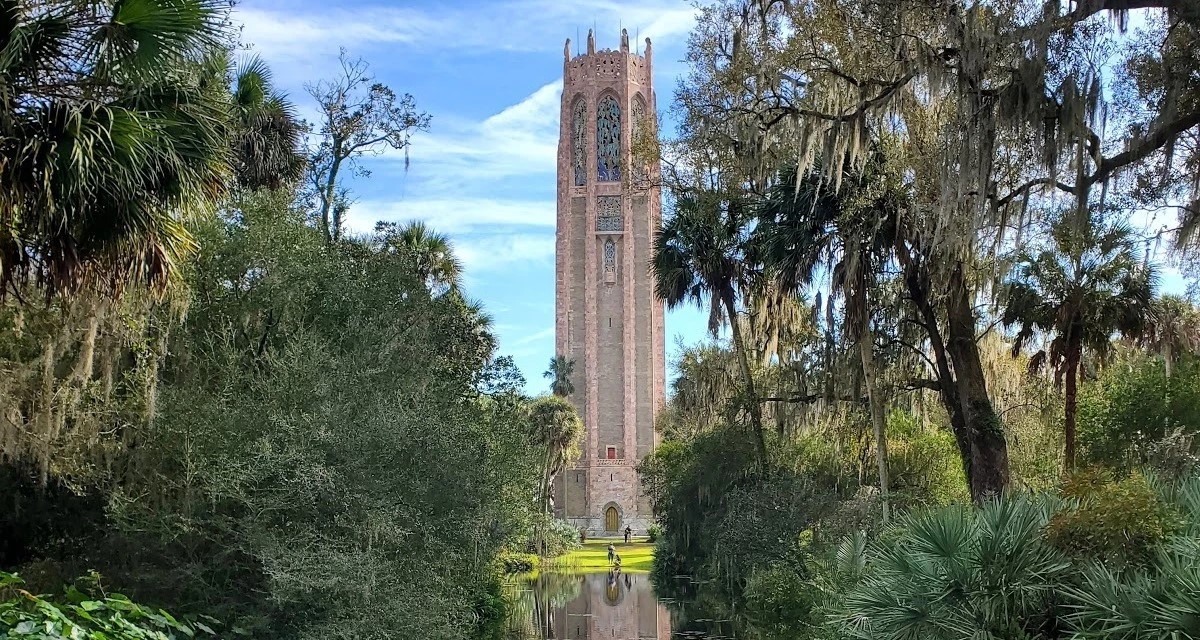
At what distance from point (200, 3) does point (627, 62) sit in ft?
196

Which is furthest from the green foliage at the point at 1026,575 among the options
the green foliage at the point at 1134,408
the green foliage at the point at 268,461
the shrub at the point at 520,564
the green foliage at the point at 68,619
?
the shrub at the point at 520,564

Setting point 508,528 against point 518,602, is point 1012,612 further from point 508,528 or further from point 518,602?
point 518,602

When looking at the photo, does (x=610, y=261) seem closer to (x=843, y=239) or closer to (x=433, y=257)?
(x=433, y=257)

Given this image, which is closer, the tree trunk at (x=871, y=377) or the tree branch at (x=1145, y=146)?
the tree branch at (x=1145, y=146)

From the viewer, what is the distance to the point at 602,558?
5034 cm

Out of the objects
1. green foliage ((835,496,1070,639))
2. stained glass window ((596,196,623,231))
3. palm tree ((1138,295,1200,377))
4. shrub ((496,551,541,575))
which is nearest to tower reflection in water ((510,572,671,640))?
shrub ((496,551,541,575))

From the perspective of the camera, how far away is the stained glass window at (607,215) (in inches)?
2495

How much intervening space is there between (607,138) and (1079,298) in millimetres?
50517

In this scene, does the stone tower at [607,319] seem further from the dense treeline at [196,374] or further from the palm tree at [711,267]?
the dense treeline at [196,374]

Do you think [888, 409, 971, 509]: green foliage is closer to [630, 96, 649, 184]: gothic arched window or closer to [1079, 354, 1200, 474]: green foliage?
[1079, 354, 1200, 474]: green foliage

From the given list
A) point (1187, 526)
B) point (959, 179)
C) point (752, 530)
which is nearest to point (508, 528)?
point (752, 530)

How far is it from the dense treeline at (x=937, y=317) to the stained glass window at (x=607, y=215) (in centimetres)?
3637

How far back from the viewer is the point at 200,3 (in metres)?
7.17

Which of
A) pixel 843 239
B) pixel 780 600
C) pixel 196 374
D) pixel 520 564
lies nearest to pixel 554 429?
pixel 520 564
